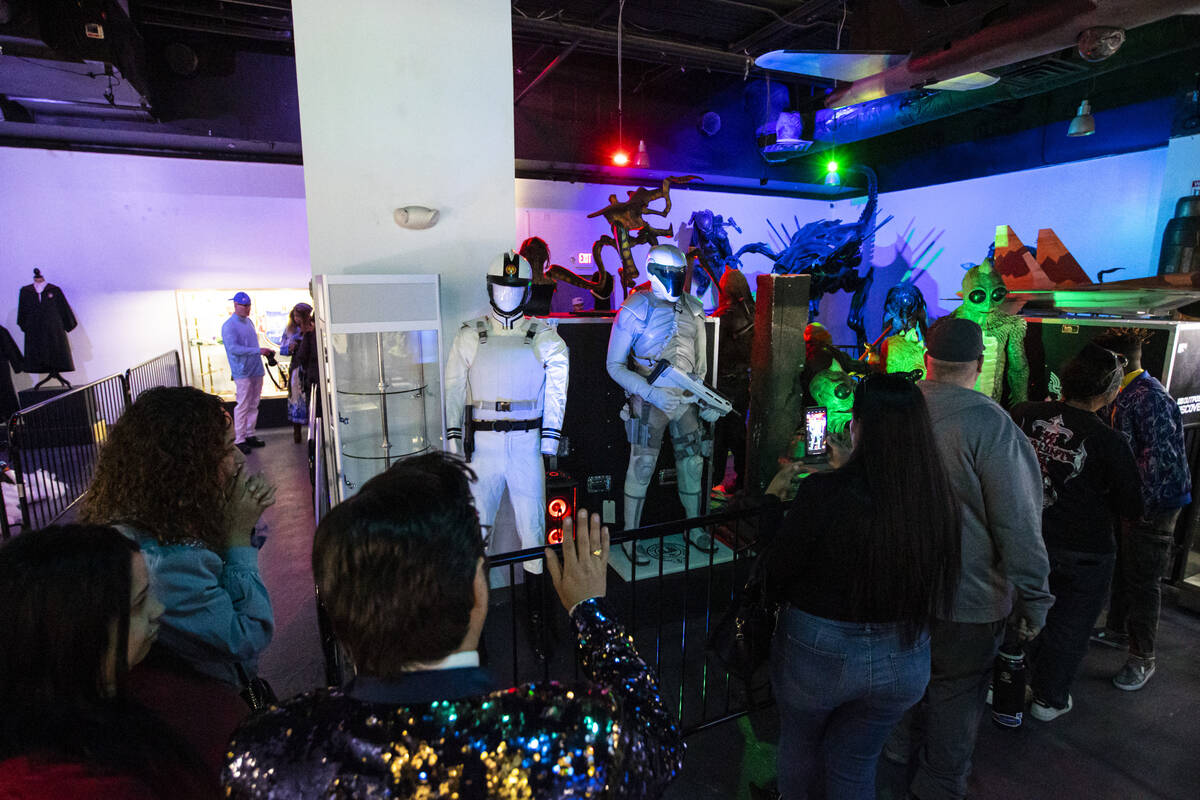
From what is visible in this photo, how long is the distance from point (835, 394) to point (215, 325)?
829 cm

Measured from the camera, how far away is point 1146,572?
3.37m

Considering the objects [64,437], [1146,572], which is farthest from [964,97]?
[64,437]

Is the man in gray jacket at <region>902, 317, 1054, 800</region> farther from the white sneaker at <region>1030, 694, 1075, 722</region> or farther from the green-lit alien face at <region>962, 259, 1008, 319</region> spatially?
the green-lit alien face at <region>962, 259, 1008, 319</region>

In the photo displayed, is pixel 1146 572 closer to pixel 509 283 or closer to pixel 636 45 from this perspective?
pixel 509 283

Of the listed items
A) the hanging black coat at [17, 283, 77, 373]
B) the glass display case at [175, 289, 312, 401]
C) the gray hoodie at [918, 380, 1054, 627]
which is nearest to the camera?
the gray hoodie at [918, 380, 1054, 627]

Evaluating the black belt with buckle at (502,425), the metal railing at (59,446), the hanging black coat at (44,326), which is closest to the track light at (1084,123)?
the black belt with buckle at (502,425)

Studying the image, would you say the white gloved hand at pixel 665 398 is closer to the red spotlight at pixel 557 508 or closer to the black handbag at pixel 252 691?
the red spotlight at pixel 557 508

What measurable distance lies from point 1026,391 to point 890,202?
6792 millimetres

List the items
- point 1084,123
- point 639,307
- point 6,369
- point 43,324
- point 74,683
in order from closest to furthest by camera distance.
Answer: point 74,683 < point 639,307 < point 1084,123 < point 6,369 < point 43,324

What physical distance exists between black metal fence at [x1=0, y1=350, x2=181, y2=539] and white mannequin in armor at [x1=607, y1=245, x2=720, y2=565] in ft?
12.0

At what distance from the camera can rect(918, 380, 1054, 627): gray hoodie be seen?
75.2 inches

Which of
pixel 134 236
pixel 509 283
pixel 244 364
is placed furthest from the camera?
pixel 134 236

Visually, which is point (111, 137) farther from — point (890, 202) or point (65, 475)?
point (890, 202)

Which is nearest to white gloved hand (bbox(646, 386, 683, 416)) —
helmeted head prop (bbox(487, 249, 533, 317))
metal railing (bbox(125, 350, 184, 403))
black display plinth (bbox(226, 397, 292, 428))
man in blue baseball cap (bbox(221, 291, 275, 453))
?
helmeted head prop (bbox(487, 249, 533, 317))
